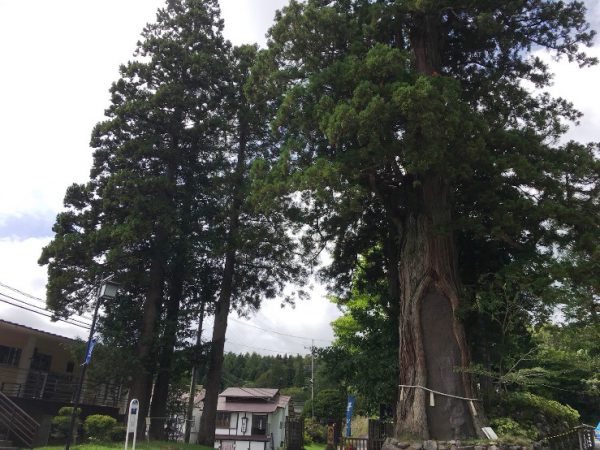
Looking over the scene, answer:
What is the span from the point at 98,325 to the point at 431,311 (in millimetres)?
10593

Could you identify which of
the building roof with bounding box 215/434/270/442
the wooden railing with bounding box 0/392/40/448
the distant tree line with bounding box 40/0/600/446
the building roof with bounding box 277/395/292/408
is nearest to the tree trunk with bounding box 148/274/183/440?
the distant tree line with bounding box 40/0/600/446

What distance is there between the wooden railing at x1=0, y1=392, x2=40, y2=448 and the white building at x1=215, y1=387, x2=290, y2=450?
22.1m

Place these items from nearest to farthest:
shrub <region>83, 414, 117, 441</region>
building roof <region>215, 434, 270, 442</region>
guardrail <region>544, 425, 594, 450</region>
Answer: guardrail <region>544, 425, 594, 450</region> → shrub <region>83, 414, 117, 441</region> → building roof <region>215, 434, 270, 442</region>

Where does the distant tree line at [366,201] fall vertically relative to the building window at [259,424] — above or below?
above

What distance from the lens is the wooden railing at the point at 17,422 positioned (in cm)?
1300

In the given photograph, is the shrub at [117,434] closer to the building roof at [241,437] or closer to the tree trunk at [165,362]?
the tree trunk at [165,362]

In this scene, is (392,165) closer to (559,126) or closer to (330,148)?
(330,148)

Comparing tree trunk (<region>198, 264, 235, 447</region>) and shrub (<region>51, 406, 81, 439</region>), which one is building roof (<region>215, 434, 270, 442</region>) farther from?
shrub (<region>51, 406, 81, 439</region>)

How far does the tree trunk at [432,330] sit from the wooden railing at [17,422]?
33.0 ft

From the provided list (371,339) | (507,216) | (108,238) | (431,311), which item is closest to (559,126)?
(507,216)

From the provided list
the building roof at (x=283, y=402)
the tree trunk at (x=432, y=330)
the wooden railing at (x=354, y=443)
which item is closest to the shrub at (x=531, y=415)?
the tree trunk at (x=432, y=330)

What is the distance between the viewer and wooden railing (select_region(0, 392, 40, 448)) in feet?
42.7

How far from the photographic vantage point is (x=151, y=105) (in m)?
17.2

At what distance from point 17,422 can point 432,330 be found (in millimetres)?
11549
